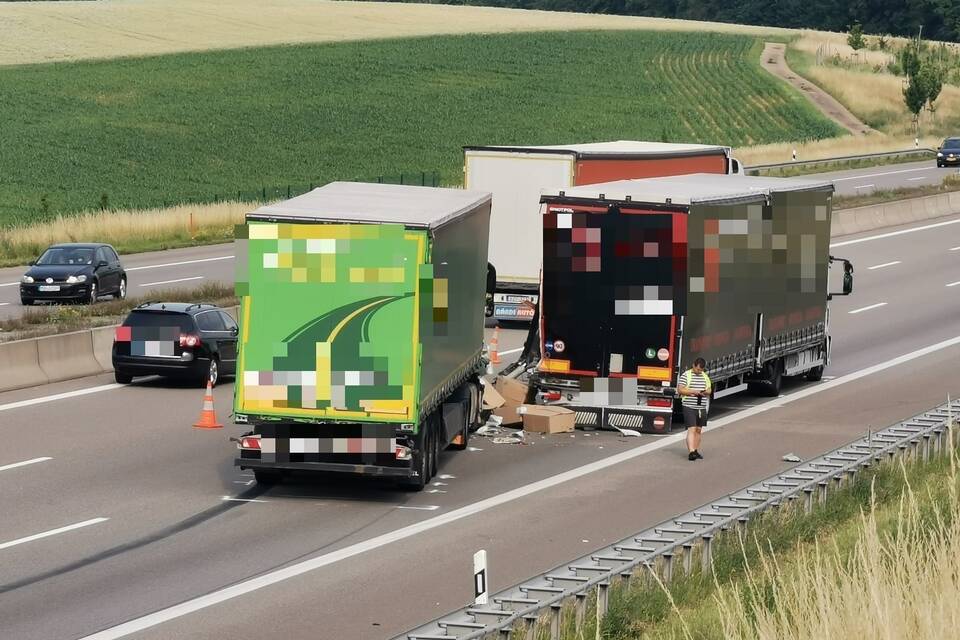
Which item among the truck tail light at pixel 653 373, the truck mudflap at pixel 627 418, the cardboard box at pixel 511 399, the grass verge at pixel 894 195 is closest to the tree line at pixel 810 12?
the grass verge at pixel 894 195

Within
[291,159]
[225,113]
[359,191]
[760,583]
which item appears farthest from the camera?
[225,113]

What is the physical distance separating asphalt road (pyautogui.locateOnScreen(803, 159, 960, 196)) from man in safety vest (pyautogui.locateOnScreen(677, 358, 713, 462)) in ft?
148

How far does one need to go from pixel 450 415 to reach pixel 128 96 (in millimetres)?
76002

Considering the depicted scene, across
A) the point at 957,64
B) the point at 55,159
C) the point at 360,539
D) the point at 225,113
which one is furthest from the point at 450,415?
the point at 957,64

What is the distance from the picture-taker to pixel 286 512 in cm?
1825

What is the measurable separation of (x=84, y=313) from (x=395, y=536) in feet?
59.9

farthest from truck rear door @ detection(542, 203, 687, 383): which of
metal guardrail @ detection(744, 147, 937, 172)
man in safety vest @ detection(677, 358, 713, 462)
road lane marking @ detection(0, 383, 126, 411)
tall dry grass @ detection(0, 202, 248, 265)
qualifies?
metal guardrail @ detection(744, 147, 937, 172)

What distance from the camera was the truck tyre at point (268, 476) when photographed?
1947 centimetres

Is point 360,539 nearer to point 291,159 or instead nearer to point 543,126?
point 291,159

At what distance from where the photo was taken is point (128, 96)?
93375mm

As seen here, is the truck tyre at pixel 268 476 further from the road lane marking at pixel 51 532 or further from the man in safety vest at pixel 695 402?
the man in safety vest at pixel 695 402

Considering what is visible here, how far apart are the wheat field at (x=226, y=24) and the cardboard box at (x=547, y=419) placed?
80.3 metres

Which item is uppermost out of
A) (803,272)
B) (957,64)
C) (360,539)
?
(957,64)

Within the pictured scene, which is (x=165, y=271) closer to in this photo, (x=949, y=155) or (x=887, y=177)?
(x=887, y=177)
